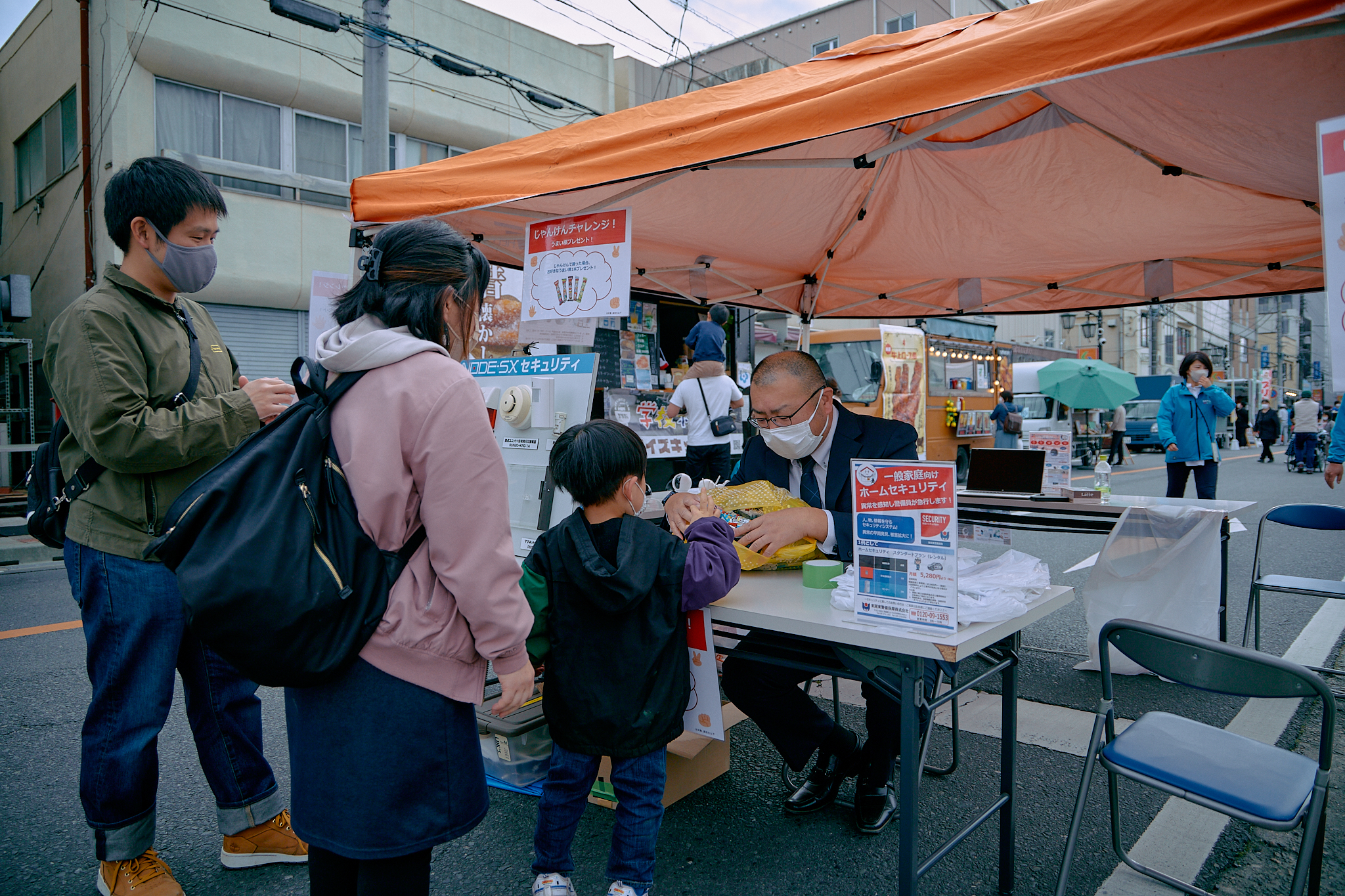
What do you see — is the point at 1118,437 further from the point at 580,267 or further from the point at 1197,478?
the point at 580,267

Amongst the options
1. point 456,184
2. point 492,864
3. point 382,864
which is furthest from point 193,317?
point 492,864

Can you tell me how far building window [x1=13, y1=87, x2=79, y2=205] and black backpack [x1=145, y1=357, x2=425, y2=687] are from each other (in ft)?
44.4

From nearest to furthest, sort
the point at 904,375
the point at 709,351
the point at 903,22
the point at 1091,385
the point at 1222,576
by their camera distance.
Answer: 1. the point at 1222,576
2. the point at 709,351
3. the point at 904,375
4. the point at 1091,385
5. the point at 903,22

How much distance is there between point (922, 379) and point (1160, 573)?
8748mm

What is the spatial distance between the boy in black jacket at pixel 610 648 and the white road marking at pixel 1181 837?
1.43m

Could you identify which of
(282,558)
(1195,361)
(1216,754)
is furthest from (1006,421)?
(282,558)

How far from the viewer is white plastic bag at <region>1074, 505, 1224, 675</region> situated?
3.77m

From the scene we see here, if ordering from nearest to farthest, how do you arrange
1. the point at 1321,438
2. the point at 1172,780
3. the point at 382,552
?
1. the point at 382,552
2. the point at 1172,780
3. the point at 1321,438

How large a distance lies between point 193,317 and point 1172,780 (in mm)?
2964

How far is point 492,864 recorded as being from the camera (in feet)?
7.80

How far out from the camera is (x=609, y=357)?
691cm

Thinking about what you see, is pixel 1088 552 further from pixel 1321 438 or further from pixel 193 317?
pixel 1321 438

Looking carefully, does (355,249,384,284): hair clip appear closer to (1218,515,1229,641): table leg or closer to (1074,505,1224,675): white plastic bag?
(1074,505,1224,675): white plastic bag

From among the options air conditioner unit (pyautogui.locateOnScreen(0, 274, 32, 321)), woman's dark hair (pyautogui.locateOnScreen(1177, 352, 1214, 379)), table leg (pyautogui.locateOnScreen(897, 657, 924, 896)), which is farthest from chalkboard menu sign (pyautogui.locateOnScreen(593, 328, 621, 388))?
air conditioner unit (pyautogui.locateOnScreen(0, 274, 32, 321))
